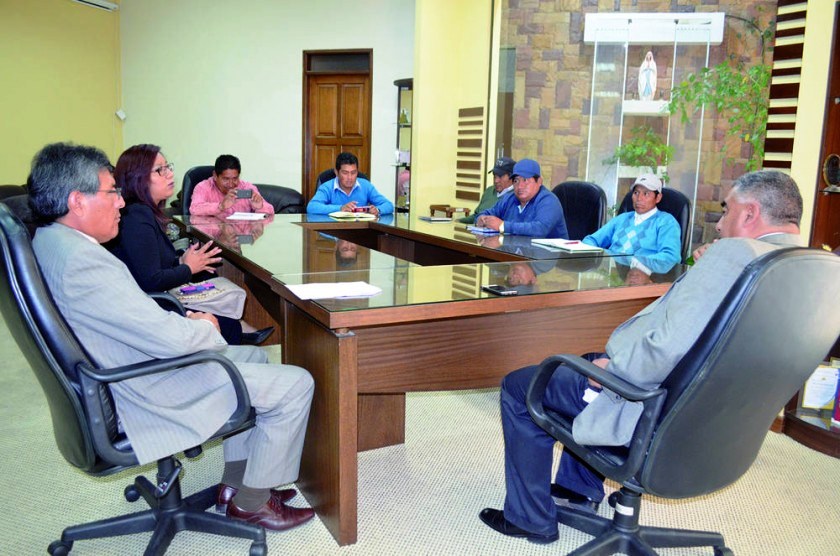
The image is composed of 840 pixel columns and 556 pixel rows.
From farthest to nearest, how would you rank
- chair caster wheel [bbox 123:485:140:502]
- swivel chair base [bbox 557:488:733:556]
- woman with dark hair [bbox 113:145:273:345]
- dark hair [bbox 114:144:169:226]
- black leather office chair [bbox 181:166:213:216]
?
black leather office chair [bbox 181:166:213:216] < dark hair [bbox 114:144:169:226] < woman with dark hair [bbox 113:145:273:345] < chair caster wheel [bbox 123:485:140:502] < swivel chair base [bbox 557:488:733:556]

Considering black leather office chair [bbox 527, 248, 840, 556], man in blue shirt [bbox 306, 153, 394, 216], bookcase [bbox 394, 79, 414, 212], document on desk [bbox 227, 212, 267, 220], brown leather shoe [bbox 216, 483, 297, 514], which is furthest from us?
bookcase [bbox 394, 79, 414, 212]

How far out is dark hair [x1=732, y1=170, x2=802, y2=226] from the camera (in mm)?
1728

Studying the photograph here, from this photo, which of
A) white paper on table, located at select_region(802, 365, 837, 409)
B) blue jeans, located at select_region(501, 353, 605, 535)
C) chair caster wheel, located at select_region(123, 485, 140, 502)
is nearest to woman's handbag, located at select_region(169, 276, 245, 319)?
chair caster wheel, located at select_region(123, 485, 140, 502)

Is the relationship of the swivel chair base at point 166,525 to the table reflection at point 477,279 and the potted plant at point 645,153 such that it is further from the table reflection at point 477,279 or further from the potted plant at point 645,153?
the potted plant at point 645,153

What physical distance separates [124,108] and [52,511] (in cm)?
720

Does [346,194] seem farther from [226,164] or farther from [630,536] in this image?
[630,536]

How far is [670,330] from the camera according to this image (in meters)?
1.52

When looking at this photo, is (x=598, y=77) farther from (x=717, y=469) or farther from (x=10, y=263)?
(x=10, y=263)

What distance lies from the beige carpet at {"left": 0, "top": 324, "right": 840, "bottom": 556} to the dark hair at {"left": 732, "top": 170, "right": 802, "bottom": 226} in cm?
107

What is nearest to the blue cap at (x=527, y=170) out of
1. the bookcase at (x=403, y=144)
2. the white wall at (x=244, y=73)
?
the bookcase at (x=403, y=144)

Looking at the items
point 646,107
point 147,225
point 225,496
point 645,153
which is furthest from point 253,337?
point 646,107

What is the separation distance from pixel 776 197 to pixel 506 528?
1261 millimetres

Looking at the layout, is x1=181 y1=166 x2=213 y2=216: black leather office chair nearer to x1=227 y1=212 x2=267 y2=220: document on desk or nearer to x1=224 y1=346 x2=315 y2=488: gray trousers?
x1=227 y1=212 x2=267 y2=220: document on desk

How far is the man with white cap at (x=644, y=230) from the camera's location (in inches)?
129
